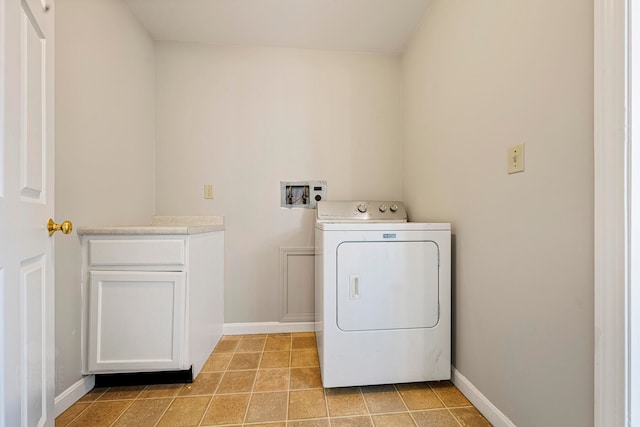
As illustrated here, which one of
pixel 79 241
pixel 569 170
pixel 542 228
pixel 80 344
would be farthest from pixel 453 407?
pixel 79 241

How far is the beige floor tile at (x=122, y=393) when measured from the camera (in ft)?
4.50

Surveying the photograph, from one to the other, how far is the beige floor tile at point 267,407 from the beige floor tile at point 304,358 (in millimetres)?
294

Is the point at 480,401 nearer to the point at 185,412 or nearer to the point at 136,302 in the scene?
the point at 185,412

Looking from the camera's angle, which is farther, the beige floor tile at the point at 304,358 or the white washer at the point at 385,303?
the beige floor tile at the point at 304,358

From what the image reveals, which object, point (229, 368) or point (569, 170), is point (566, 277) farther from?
point (229, 368)

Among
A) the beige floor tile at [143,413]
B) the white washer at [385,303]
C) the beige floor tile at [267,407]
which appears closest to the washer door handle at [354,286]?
the white washer at [385,303]

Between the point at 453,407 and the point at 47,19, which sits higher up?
the point at 47,19

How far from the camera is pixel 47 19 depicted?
2.98ft

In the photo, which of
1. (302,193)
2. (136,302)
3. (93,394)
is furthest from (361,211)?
(93,394)

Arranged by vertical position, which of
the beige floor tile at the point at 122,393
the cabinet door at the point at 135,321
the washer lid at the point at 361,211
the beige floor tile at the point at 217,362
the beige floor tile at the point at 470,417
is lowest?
the beige floor tile at the point at 217,362

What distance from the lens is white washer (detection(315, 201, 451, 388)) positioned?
1369 millimetres

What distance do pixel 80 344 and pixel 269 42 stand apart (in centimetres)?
238

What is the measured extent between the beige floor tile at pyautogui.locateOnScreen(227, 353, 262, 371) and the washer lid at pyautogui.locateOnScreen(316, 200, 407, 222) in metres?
1.08

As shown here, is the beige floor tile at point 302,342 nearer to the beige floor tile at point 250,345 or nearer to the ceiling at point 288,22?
the beige floor tile at point 250,345
